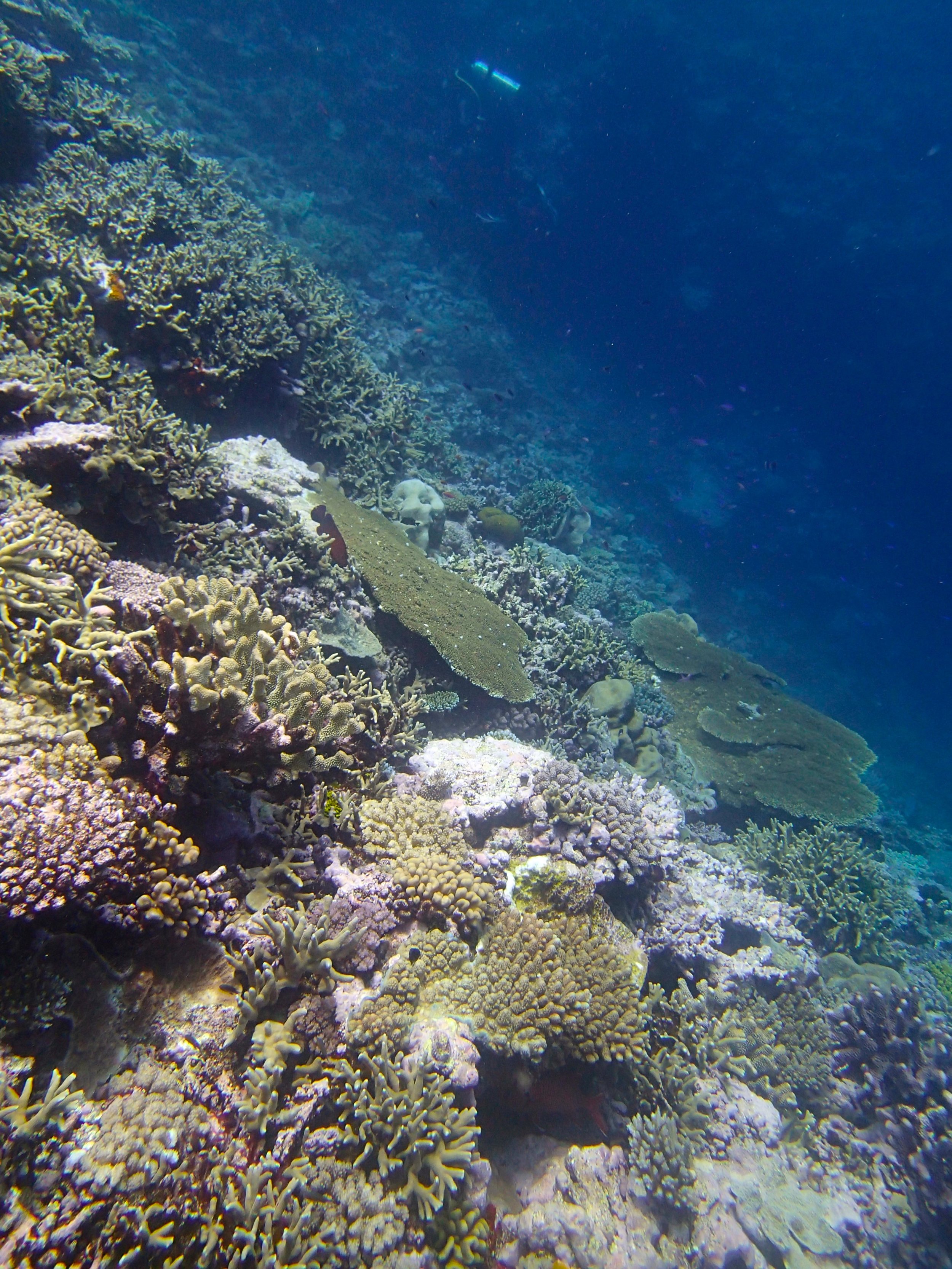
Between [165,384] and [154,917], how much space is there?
6116 millimetres

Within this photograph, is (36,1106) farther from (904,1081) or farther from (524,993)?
(904,1081)

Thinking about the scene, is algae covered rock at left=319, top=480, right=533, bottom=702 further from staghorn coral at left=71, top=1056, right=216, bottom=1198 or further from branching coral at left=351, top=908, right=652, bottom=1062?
staghorn coral at left=71, top=1056, right=216, bottom=1198

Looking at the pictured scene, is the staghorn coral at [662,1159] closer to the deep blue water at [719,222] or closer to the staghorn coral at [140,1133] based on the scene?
the staghorn coral at [140,1133]

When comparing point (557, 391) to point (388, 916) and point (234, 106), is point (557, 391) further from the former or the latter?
point (388, 916)

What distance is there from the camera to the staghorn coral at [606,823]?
5.09 meters

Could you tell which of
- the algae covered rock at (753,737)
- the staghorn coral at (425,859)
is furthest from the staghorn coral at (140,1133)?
the algae covered rock at (753,737)

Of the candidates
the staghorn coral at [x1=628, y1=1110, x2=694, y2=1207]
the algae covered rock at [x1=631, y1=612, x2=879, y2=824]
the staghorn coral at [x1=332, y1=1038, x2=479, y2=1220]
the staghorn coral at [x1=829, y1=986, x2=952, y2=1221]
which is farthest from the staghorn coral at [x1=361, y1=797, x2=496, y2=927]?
the algae covered rock at [x1=631, y1=612, x2=879, y2=824]

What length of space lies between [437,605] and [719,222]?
107ft

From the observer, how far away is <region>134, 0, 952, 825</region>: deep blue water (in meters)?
24.4

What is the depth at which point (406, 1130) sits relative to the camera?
2.86m

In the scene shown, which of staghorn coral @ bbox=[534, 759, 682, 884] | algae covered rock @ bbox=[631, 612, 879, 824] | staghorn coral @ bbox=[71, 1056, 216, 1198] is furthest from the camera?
algae covered rock @ bbox=[631, 612, 879, 824]

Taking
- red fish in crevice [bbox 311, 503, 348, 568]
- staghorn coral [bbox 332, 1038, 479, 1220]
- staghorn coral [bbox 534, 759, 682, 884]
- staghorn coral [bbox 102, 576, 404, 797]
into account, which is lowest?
staghorn coral [bbox 332, 1038, 479, 1220]

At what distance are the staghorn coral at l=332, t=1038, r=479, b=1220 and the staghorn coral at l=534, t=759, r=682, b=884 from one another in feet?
7.56

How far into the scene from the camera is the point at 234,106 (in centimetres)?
2184
